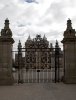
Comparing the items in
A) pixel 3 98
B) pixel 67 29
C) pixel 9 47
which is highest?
pixel 67 29

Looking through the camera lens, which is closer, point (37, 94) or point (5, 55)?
point (37, 94)

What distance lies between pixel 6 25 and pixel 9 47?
1.82 meters

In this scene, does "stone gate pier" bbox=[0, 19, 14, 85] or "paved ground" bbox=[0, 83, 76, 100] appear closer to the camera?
"paved ground" bbox=[0, 83, 76, 100]

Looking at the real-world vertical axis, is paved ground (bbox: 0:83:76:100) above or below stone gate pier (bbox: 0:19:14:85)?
below

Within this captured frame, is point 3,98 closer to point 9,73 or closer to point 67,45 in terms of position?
point 9,73

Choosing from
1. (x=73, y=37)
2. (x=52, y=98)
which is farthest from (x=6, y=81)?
(x=52, y=98)

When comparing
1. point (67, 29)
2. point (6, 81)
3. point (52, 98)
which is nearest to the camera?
point (52, 98)

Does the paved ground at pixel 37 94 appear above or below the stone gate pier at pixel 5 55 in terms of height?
below

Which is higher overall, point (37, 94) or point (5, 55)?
point (5, 55)

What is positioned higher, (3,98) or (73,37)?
(73,37)

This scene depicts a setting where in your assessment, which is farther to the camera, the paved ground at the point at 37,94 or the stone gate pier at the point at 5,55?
the stone gate pier at the point at 5,55

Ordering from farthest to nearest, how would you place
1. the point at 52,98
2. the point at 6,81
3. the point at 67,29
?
1. the point at 67,29
2. the point at 6,81
3. the point at 52,98

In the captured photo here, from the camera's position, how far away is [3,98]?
11047 millimetres

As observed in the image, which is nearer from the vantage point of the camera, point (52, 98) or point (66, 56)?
point (52, 98)
